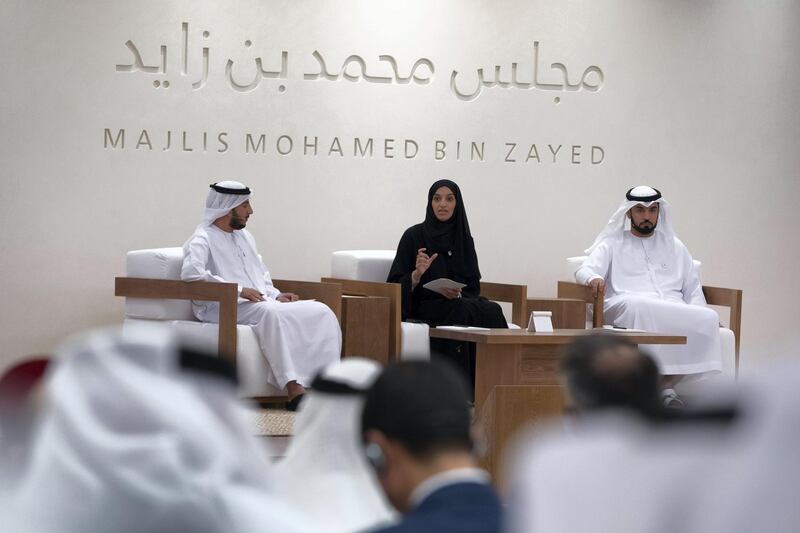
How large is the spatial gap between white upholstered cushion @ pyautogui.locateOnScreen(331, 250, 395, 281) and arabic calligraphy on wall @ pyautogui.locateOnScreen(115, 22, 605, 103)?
1263mm

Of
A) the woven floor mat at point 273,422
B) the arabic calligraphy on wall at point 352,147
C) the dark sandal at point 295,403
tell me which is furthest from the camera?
the arabic calligraphy on wall at point 352,147

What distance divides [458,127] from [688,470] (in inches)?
288

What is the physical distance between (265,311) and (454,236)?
1415 millimetres

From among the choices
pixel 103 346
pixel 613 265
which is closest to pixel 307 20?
pixel 613 265

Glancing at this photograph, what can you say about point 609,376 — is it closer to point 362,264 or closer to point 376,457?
point 376,457

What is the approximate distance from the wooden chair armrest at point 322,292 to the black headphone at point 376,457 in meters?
5.29

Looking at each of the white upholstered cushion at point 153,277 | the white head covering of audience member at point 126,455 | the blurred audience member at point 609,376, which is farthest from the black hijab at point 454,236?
the white head covering of audience member at point 126,455

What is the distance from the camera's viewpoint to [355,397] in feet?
6.19

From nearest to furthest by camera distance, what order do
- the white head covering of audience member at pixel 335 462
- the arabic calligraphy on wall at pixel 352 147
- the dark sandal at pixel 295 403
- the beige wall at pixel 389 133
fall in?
1. the white head covering of audience member at pixel 335 462
2. the dark sandal at pixel 295 403
3. the beige wall at pixel 389 133
4. the arabic calligraphy on wall at pixel 352 147

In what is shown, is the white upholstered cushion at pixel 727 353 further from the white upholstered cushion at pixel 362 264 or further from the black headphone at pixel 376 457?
the black headphone at pixel 376 457

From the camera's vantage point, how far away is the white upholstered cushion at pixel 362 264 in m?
7.39

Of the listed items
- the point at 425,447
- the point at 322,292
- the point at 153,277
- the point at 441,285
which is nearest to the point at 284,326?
the point at 322,292

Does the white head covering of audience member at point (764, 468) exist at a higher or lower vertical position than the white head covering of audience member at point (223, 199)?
lower

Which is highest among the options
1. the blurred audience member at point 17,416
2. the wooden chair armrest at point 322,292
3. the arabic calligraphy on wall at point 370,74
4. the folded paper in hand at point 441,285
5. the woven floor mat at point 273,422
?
the arabic calligraphy on wall at point 370,74
